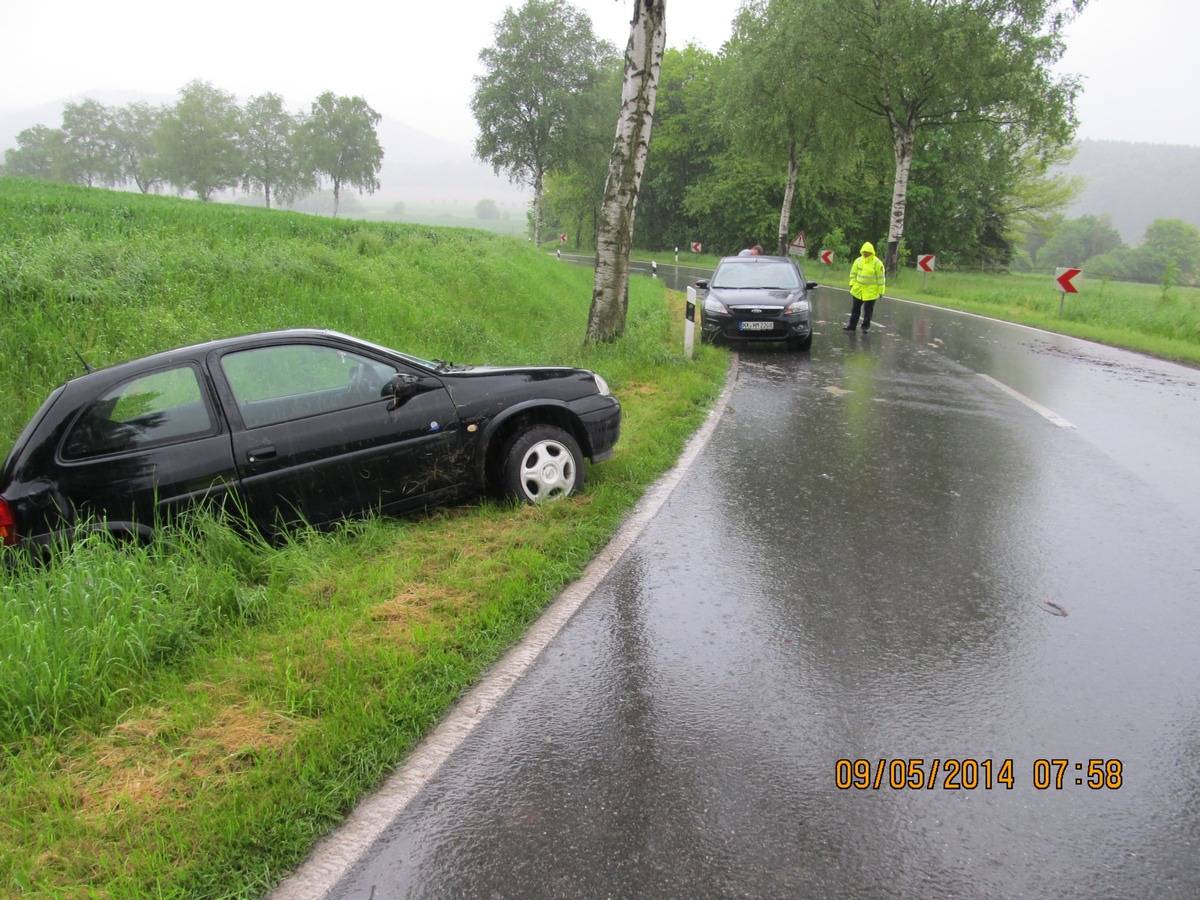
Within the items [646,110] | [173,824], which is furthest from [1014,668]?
[646,110]

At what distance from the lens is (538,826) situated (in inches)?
99.6

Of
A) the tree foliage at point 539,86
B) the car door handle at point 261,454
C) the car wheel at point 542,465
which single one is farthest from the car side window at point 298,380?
the tree foliage at point 539,86

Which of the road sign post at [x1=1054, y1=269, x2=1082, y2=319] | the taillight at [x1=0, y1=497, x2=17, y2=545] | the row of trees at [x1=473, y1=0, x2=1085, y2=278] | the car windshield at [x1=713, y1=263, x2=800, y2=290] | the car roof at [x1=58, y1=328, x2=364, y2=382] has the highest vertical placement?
the row of trees at [x1=473, y1=0, x2=1085, y2=278]

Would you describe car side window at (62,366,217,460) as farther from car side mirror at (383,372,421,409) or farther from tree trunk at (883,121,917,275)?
tree trunk at (883,121,917,275)

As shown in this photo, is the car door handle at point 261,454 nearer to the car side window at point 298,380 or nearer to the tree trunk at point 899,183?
the car side window at point 298,380

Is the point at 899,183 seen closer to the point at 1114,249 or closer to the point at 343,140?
the point at 343,140

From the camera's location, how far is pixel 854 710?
315 centimetres

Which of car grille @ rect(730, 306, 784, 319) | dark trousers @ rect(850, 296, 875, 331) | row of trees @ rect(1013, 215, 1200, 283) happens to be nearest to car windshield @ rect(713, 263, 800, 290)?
car grille @ rect(730, 306, 784, 319)

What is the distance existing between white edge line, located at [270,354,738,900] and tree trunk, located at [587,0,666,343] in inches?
283

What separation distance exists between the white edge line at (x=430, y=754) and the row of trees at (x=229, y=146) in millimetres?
85771

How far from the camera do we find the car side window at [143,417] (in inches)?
163

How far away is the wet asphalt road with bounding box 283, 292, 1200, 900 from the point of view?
2363mm

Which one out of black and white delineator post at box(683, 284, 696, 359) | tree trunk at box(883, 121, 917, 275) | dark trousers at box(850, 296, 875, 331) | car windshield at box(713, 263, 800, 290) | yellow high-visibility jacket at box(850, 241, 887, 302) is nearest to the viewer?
black and white delineator post at box(683, 284, 696, 359)

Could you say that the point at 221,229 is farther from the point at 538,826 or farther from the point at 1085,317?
the point at 1085,317
